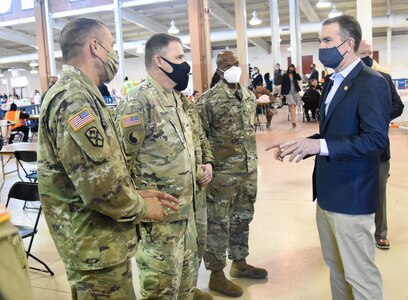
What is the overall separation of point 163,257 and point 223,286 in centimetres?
102

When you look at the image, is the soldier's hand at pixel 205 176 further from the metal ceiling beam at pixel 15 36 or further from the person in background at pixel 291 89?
the metal ceiling beam at pixel 15 36

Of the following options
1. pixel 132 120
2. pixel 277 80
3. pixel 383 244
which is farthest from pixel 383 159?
pixel 277 80

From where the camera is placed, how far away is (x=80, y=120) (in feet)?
4.61

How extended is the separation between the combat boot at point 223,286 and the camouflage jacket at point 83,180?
141 cm

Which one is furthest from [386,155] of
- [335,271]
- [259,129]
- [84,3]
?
[84,3]

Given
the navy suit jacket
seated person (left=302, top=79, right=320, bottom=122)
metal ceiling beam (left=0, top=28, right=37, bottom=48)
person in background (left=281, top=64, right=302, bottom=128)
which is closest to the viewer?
the navy suit jacket

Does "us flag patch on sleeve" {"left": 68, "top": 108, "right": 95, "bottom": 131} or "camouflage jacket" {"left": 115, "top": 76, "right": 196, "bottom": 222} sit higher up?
"us flag patch on sleeve" {"left": 68, "top": 108, "right": 95, "bottom": 131}

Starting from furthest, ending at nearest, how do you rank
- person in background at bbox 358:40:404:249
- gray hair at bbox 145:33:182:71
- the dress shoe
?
the dress shoe < person in background at bbox 358:40:404:249 < gray hair at bbox 145:33:182:71

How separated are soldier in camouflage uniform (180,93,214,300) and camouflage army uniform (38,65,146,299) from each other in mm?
Answer: 816

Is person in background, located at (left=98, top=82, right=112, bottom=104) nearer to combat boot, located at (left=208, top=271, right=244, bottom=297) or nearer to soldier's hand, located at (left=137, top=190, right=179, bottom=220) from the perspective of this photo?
soldier's hand, located at (left=137, top=190, right=179, bottom=220)

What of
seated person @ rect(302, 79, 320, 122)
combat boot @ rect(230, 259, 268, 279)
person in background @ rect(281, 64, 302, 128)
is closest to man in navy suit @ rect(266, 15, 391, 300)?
combat boot @ rect(230, 259, 268, 279)

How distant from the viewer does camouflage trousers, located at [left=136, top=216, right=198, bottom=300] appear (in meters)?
1.97

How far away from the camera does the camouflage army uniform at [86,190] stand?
4.67 ft

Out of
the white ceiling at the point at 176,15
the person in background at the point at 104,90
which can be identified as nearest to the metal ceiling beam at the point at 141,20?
the white ceiling at the point at 176,15
